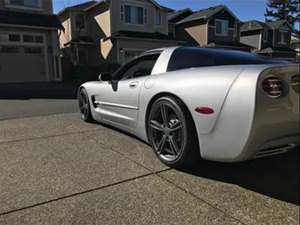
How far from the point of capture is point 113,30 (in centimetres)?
2389

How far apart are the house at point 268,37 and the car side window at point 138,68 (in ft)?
109

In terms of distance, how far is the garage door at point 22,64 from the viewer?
18.0 meters

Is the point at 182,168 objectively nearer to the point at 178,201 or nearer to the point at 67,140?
the point at 178,201

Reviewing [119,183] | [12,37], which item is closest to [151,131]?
[119,183]

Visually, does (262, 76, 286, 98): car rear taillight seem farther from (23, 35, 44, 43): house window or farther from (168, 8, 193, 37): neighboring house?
(168, 8, 193, 37): neighboring house

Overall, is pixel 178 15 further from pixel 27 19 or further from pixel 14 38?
pixel 14 38

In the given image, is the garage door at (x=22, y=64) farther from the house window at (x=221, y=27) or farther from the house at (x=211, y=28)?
the house window at (x=221, y=27)

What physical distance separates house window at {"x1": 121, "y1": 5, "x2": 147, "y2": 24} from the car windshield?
71.4 ft

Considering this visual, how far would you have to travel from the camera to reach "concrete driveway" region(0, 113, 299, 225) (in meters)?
2.47

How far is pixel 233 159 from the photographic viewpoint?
9.27 ft

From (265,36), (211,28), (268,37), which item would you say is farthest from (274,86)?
(268,37)

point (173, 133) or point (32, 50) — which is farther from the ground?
point (32, 50)

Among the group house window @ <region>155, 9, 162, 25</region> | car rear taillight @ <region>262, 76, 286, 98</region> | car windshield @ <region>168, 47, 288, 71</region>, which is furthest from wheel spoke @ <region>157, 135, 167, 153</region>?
house window @ <region>155, 9, 162, 25</region>

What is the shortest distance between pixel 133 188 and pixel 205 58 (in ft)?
Answer: 5.82
